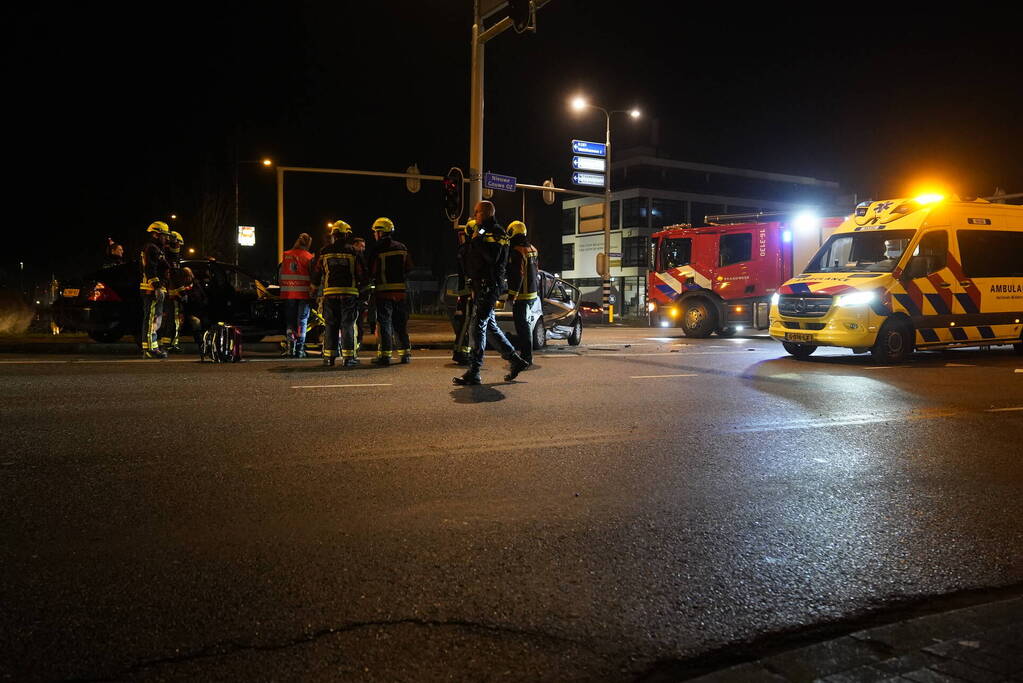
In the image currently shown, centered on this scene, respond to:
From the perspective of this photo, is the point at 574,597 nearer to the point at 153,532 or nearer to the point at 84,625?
the point at 84,625

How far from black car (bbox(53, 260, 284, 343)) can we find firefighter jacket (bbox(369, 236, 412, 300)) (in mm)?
3707

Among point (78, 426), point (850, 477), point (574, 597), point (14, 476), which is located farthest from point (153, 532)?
point (850, 477)

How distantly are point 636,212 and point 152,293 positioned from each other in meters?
50.3

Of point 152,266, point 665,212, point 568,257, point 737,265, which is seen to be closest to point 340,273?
point 152,266

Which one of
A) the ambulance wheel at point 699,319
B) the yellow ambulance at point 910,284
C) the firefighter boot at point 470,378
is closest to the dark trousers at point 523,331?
the firefighter boot at point 470,378

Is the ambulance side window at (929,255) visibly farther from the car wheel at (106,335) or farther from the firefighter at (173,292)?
the car wheel at (106,335)

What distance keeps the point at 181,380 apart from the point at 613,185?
56.0 meters

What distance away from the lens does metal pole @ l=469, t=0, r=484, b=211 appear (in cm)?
1569

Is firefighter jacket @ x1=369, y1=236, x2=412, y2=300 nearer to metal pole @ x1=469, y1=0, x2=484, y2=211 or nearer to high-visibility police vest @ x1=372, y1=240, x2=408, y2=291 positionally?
high-visibility police vest @ x1=372, y1=240, x2=408, y2=291

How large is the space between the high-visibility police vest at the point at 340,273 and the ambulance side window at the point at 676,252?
11344 mm

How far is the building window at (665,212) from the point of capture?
195 feet

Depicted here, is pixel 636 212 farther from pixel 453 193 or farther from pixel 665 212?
pixel 453 193

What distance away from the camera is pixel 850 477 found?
4879mm

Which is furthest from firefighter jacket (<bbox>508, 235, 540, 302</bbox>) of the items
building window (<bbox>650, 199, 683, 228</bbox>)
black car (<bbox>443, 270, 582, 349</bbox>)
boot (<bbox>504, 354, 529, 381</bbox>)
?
building window (<bbox>650, 199, 683, 228</bbox>)
